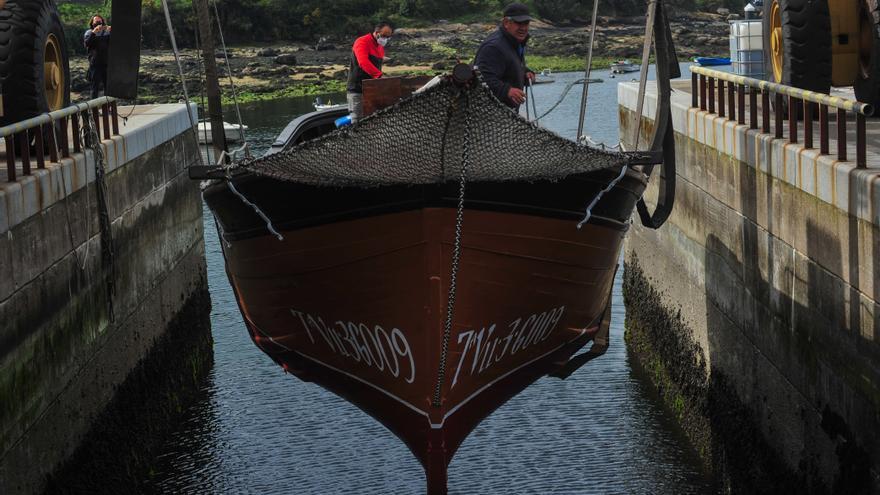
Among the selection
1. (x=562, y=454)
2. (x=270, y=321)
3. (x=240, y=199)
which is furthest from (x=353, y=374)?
(x=562, y=454)

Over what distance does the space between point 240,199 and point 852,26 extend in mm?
7309

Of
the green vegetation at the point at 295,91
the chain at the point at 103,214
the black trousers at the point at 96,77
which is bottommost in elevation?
the green vegetation at the point at 295,91

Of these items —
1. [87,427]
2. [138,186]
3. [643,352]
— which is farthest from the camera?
[643,352]

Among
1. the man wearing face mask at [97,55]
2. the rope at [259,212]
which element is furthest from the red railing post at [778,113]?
the man wearing face mask at [97,55]

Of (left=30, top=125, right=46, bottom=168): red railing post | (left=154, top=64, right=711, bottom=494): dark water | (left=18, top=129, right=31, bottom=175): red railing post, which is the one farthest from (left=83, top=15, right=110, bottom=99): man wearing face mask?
(left=18, top=129, right=31, bottom=175): red railing post

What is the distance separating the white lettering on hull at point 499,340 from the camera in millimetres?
10820

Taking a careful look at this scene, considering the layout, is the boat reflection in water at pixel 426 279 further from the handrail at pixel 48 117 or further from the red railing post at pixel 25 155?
A: the handrail at pixel 48 117

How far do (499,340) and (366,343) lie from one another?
1.06 meters

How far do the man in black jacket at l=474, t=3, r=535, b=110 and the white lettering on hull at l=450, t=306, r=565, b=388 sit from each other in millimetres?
1880

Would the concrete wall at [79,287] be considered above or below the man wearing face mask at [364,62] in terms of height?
below

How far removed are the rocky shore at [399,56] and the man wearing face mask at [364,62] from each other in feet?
149

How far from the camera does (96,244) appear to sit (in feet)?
45.5

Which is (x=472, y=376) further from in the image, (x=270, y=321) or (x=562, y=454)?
(x=562, y=454)

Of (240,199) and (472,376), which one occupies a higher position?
(240,199)
